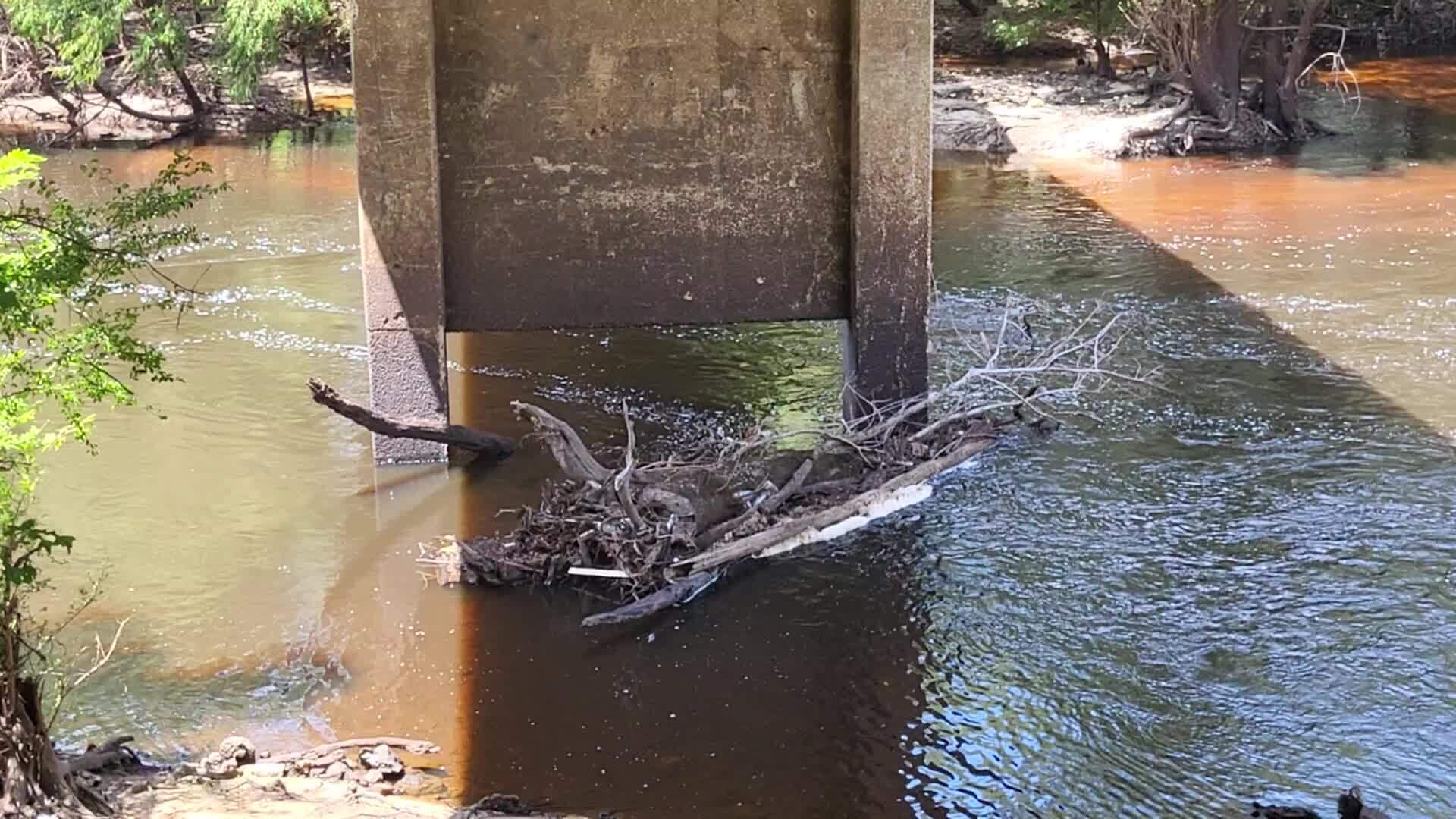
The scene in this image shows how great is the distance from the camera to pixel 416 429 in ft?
35.0

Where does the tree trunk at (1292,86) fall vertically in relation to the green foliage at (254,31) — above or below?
below

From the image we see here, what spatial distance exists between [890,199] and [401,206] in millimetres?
3252

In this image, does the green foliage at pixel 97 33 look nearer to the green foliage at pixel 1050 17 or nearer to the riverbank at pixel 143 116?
the riverbank at pixel 143 116

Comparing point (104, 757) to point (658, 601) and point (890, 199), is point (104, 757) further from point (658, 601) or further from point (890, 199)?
point (890, 199)

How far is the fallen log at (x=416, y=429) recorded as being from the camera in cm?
1006

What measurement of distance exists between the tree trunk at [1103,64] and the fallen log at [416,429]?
20606mm

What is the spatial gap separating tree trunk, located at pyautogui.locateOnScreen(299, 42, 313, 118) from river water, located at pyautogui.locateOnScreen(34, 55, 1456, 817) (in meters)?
15.5

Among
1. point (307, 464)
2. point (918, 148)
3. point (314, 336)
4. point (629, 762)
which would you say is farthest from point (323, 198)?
point (629, 762)

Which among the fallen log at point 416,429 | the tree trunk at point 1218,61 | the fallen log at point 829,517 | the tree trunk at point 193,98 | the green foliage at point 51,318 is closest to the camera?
the green foliage at point 51,318

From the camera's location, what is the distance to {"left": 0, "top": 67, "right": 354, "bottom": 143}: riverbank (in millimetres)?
27578

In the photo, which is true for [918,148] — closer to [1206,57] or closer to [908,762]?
[908,762]

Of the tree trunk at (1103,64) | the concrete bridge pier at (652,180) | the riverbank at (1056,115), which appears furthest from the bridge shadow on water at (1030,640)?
the tree trunk at (1103,64)

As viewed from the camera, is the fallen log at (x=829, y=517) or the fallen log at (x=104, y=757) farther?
the fallen log at (x=829, y=517)

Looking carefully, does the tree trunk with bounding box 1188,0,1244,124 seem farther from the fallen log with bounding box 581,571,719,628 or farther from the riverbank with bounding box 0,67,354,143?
the fallen log with bounding box 581,571,719,628
